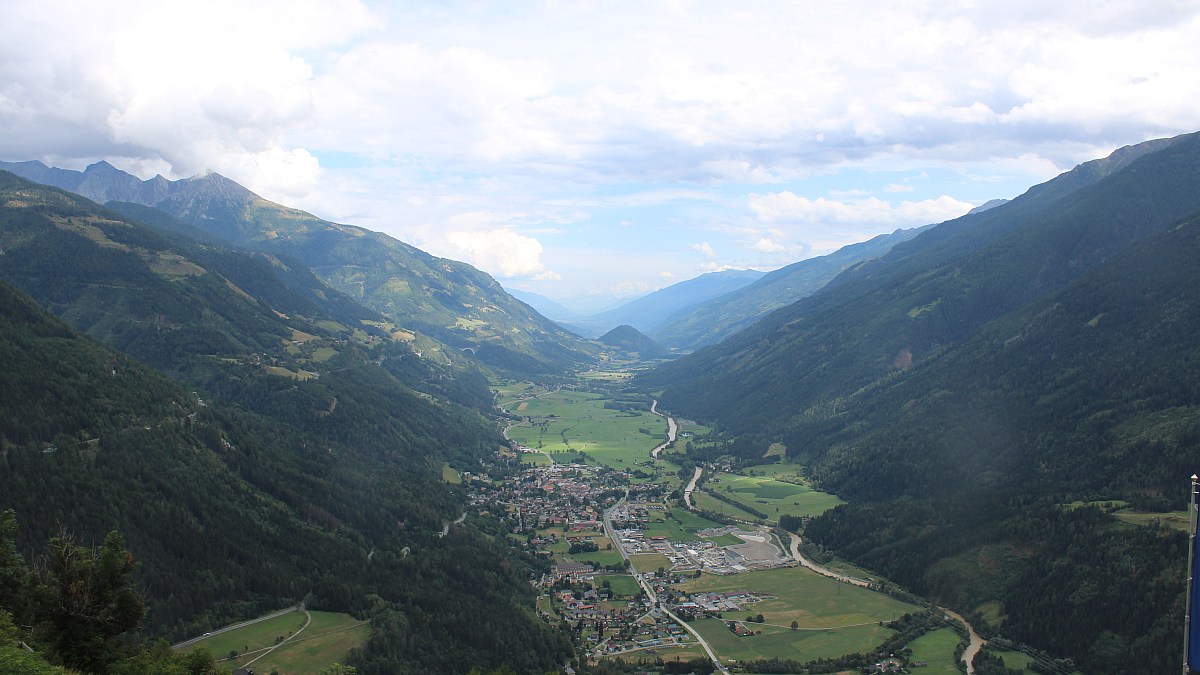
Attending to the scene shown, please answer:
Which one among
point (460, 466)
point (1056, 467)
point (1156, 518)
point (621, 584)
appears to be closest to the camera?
point (1156, 518)

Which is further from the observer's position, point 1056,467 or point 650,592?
point 1056,467

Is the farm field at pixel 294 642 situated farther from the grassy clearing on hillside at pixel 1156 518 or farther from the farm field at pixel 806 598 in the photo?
the grassy clearing on hillside at pixel 1156 518

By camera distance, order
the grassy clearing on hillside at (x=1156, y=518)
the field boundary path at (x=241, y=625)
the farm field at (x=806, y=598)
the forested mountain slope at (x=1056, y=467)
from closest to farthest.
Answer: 1. the field boundary path at (x=241, y=625)
2. the forested mountain slope at (x=1056, y=467)
3. the grassy clearing on hillside at (x=1156, y=518)
4. the farm field at (x=806, y=598)

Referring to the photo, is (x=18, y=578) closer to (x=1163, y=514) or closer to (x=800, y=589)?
(x=800, y=589)

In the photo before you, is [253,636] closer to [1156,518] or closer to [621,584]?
[621,584]

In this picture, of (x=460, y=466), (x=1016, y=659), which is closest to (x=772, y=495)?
(x=460, y=466)

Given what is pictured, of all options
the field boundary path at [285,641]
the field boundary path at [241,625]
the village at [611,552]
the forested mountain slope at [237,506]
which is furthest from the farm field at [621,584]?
the field boundary path at [241,625]

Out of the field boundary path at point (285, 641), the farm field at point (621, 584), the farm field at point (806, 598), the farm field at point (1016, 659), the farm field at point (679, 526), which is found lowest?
the farm field at point (1016, 659)
